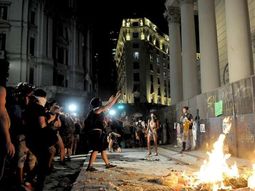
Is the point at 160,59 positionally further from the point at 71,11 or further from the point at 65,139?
the point at 65,139

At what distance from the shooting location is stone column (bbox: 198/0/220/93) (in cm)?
1678

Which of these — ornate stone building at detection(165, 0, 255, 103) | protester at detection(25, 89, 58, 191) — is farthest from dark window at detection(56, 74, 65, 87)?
protester at detection(25, 89, 58, 191)

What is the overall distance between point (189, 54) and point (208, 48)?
2.68 metres

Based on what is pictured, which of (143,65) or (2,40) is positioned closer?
(2,40)

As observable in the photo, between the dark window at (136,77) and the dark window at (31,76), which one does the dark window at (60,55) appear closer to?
the dark window at (31,76)

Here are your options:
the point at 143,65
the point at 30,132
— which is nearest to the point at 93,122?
the point at 30,132

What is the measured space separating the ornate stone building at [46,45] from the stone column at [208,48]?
26522 millimetres

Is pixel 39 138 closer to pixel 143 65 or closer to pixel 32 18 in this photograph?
pixel 32 18

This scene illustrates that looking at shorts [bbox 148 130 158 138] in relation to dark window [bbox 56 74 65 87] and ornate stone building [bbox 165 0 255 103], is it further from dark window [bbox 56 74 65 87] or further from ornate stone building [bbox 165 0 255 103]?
dark window [bbox 56 74 65 87]

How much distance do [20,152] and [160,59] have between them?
86.5m

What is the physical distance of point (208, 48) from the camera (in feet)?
55.9

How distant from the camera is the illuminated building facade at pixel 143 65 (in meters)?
81.6

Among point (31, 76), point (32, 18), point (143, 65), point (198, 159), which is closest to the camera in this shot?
point (198, 159)

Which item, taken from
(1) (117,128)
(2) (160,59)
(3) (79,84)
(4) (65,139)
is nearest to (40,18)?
(3) (79,84)
